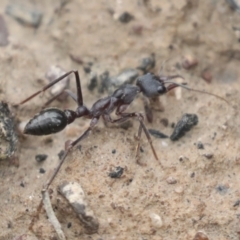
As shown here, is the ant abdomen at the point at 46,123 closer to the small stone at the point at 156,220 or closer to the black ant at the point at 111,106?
the black ant at the point at 111,106

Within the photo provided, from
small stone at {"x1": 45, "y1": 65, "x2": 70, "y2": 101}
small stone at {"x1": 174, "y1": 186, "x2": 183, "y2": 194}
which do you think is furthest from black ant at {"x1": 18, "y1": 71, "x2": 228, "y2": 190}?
small stone at {"x1": 174, "y1": 186, "x2": 183, "y2": 194}

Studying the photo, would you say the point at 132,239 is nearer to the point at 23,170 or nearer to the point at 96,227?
the point at 96,227

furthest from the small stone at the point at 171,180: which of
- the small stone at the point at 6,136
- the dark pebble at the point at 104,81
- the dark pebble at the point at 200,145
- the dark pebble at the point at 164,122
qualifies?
the small stone at the point at 6,136

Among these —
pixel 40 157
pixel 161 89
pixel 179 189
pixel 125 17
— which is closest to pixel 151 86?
pixel 161 89

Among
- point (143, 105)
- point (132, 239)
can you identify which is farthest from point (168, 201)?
point (143, 105)

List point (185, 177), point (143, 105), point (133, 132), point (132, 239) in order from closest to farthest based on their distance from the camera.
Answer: point (132, 239)
point (185, 177)
point (133, 132)
point (143, 105)
